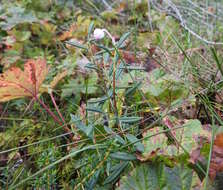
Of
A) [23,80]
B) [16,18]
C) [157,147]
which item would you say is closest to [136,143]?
[157,147]

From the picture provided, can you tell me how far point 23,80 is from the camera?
3.09ft

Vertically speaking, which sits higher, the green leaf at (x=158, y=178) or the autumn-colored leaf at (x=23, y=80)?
the autumn-colored leaf at (x=23, y=80)

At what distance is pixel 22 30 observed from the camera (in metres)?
1.67

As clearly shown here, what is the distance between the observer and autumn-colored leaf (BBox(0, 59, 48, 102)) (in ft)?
3.07

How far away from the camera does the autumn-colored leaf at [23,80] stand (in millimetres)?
936

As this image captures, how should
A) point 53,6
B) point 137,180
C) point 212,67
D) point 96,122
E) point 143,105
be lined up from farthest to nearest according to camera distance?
1. point 53,6
2. point 212,67
3. point 143,105
4. point 96,122
5. point 137,180

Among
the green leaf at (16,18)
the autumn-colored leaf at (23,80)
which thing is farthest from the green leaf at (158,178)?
the green leaf at (16,18)

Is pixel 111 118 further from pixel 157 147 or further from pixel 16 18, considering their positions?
pixel 16 18

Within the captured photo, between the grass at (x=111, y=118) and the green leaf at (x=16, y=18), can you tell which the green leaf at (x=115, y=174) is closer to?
the grass at (x=111, y=118)

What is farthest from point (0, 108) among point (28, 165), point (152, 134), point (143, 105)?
point (152, 134)

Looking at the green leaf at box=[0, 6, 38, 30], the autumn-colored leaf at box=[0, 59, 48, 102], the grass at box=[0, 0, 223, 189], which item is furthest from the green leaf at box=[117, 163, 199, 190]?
the green leaf at box=[0, 6, 38, 30]

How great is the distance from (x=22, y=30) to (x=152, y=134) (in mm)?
1223

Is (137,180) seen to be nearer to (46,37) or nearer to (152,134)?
(152,134)

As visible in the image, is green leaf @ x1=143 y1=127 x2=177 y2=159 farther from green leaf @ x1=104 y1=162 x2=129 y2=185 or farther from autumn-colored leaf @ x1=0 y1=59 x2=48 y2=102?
autumn-colored leaf @ x1=0 y1=59 x2=48 y2=102
